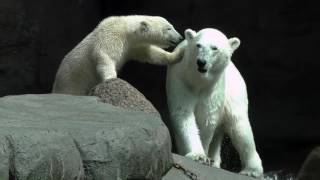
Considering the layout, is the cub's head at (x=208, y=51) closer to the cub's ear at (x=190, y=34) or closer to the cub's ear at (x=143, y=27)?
the cub's ear at (x=190, y=34)

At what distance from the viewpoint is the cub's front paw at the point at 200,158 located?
23.3ft

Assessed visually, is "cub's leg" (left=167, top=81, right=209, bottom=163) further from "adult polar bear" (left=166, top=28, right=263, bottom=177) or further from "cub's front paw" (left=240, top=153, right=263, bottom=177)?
"cub's front paw" (left=240, top=153, right=263, bottom=177)

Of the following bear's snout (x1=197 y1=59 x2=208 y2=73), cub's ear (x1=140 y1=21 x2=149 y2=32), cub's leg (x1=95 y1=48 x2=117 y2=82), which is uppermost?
cub's ear (x1=140 y1=21 x2=149 y2=32)

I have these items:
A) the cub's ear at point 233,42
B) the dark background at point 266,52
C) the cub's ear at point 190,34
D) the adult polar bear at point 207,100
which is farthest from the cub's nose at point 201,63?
the dark background at point 266,52

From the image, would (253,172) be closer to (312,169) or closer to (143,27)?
(312,169)

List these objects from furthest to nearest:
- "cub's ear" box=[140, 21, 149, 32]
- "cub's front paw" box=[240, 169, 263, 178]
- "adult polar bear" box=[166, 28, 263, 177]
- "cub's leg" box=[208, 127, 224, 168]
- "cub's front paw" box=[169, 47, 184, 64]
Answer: "cub's ear" box=[140, 21, 149, 32]
"cub's leg" box=[208, 127, 224, 168]
"cub's front paw" box=[169, 47, 184, 64]
"cub's front paw" box=[240, 169, 263, 178]
"adult polar bear" box=[166, 28, 263, 177]

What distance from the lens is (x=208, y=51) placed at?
7301 millimetres

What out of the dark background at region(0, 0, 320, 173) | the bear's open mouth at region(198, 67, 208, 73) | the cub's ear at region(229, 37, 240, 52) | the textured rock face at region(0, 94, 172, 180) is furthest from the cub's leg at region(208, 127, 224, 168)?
the dark background at region(0, 0, 320, 173)

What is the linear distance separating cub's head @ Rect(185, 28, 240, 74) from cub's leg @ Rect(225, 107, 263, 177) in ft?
1.87

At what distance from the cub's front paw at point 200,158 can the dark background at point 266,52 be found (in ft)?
11.8

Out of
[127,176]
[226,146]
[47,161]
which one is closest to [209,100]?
[226,146]

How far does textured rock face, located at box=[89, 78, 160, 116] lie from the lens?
22.6 ft

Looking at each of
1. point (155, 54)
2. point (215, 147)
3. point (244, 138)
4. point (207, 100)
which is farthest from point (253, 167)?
point (155, 54)

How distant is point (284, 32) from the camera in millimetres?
11273
